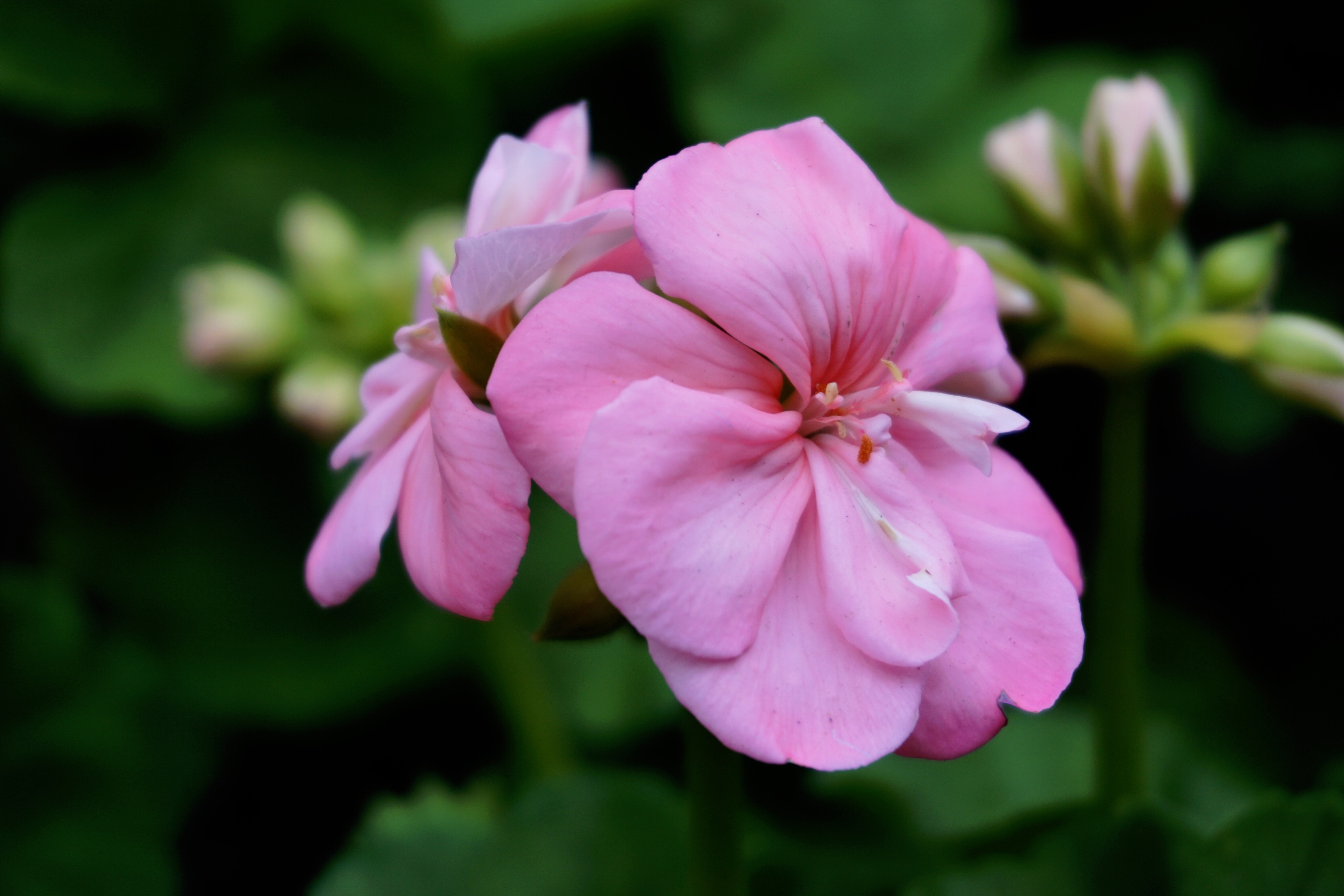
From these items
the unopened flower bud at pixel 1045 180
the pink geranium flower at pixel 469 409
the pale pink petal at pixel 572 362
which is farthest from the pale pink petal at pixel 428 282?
the unopened flower bud at pixel 1045 180

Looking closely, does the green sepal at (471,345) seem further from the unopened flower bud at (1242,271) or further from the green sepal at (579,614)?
the unopened flower bud at (1242,271)

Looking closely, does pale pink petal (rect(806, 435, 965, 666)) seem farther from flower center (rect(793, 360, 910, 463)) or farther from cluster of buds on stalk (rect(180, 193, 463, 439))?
cluster of buds on stalk (rect(180, 193, 463, 439))

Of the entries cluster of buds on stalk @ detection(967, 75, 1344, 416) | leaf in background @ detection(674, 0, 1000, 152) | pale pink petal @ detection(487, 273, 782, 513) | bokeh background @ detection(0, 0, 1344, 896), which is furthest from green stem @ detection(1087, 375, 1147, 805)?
leaf in background @ detection(674, 0, 1000, 152)

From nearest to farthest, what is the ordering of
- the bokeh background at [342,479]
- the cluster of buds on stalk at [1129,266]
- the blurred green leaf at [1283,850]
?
the blurred green leaf at [1283,850]
the cluster of buds on stalk at [1129,266]
the bokeh background at [342,479]

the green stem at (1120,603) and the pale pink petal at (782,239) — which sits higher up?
the pale pink petal at (782,239)

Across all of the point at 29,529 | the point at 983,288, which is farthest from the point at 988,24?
the point at 29,529

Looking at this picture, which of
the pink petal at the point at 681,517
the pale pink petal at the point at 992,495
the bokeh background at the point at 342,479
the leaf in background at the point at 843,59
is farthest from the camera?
the leaf in background at the point at 843,59

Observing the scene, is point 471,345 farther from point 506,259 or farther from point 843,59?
point 843,59

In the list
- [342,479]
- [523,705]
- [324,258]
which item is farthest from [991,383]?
[342,479]
